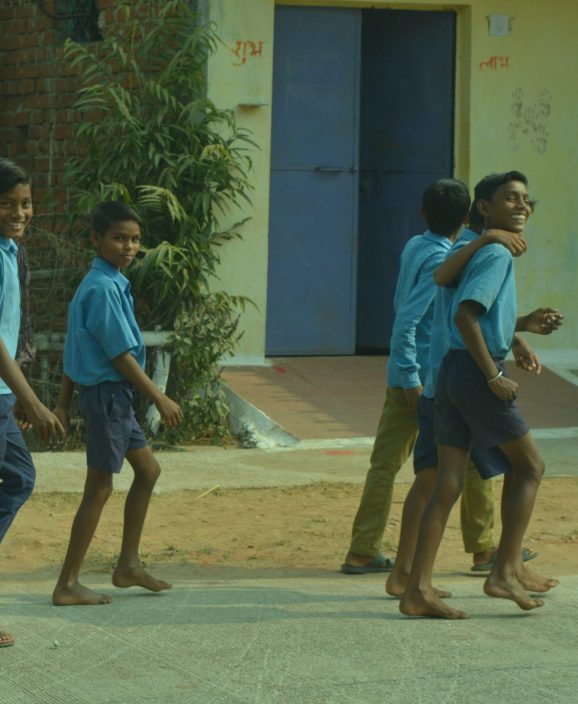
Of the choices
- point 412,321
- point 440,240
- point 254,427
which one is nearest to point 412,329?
point 412,321

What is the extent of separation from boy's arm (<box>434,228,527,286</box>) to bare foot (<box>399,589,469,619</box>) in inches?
46.6

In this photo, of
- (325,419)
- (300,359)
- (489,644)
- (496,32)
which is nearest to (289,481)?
(325,419)

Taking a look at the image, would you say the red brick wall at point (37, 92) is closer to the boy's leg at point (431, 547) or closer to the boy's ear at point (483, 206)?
the boy's ear at point (483, 206)

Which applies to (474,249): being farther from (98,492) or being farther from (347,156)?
(347,156)

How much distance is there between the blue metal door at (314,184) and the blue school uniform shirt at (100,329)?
5974mm

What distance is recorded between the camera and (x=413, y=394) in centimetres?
641

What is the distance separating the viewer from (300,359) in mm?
11859

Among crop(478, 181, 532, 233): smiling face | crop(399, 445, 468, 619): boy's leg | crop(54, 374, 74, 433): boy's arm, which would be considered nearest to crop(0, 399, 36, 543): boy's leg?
crop(54, 374, 74, 433): boy's arm

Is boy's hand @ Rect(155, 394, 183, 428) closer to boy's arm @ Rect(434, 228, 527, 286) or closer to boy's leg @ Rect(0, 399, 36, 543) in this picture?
boy's leg @ Rect(0, 399, 36, 543)

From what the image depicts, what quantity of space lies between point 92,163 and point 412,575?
6.23m

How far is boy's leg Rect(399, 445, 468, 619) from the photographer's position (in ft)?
18.6

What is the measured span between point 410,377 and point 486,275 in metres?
0.92

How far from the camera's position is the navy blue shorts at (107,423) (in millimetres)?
5852

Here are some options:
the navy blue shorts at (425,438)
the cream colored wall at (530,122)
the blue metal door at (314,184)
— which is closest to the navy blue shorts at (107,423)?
the navy blue shorts at (425,438)
